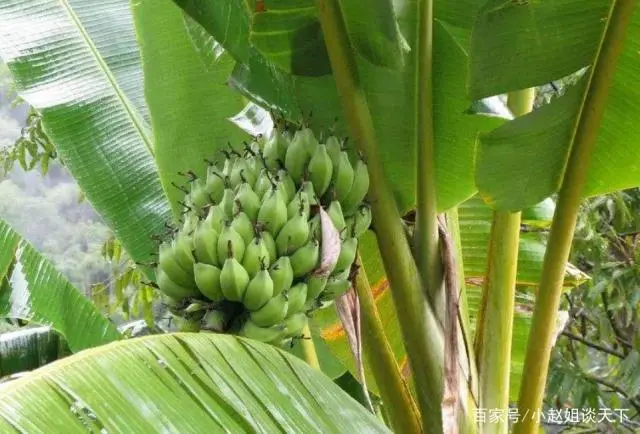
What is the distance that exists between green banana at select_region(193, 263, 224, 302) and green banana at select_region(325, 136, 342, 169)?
0.70 feet

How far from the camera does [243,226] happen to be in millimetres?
750

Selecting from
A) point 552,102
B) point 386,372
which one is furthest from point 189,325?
point 552,102

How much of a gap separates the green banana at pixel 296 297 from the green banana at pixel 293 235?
0.04m

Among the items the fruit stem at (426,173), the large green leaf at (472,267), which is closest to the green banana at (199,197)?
the fruit stem at (426,173)

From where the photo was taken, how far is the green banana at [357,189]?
34.4 inches

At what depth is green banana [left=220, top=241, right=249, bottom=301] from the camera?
0.72 meters

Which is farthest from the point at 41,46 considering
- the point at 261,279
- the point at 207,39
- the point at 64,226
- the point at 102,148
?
the point at 64,226

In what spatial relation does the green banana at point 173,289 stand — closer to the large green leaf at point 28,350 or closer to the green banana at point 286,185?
the green banana at point 286,185

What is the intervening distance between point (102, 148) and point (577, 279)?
0.91 metres

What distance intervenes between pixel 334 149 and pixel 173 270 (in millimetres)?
249

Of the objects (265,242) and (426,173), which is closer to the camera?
(265,242)

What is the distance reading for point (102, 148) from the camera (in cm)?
125

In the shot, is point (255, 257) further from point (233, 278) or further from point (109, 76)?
point (109, 76)

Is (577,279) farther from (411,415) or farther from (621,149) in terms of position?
(411,415)
